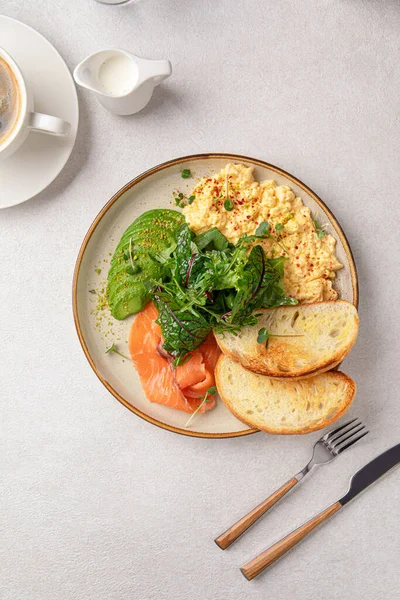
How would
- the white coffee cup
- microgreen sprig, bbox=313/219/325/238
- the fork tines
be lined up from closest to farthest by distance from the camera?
the white coffee cup → microgreen sprig, bbox=313/219/325/238 → the fork tines

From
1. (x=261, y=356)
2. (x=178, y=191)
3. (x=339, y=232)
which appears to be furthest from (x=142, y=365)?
(x=339, y=232)

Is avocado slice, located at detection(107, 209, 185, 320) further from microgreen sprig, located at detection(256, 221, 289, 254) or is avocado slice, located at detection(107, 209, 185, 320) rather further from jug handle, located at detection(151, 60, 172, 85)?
jug handle, located at detection(151, 60, 172, 85)

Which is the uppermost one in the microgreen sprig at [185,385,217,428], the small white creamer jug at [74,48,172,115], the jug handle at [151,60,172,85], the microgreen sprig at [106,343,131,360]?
the small white creamer jug at [74,48,172,115]

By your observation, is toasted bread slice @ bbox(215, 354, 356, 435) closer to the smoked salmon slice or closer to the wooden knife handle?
the smoked salmon slice

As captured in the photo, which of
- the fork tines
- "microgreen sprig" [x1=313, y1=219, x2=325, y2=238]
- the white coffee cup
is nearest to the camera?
the white coffee cup

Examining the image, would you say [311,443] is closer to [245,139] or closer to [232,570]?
[232,570]

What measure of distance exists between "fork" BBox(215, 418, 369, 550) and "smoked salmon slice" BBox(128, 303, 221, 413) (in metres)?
0.46

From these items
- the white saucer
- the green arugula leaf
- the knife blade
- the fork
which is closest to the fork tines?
the fork

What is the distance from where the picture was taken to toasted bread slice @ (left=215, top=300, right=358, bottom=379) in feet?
6.08

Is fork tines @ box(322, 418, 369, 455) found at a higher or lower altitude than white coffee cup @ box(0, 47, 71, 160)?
lower

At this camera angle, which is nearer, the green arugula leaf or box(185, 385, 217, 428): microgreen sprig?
the green arugula leaf

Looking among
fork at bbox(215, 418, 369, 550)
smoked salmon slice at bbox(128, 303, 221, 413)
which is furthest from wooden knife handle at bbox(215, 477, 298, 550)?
smoked salmon slice at bbox(128, 303, 221, 413)

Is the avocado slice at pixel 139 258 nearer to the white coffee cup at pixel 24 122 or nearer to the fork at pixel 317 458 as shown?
the white coffee cup at pixel 24 122

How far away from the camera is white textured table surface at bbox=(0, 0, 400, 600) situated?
6.77ft
